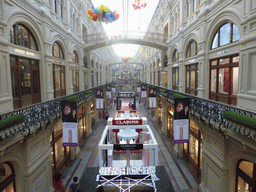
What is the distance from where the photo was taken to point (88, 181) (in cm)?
365

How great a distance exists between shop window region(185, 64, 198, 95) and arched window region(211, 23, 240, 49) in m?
2.62

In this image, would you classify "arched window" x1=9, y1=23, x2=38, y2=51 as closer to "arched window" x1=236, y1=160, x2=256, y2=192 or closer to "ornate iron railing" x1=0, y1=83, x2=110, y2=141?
"ornate iron railing" x1=0, y1=83, x2=110, y2=141

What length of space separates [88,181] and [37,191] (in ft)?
16.7

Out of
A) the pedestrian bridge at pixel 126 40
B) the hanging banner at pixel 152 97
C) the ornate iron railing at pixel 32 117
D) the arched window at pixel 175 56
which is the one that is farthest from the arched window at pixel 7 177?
the pedestrian bridge at pixel 126 40

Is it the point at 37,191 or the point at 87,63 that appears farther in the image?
the point at 87,63

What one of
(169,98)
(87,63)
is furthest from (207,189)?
(87,63)

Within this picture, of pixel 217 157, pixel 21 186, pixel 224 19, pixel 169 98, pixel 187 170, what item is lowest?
pixel 187 170

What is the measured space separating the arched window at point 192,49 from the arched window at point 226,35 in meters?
2.44

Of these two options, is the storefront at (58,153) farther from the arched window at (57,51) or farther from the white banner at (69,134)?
the arched window at (57,51)

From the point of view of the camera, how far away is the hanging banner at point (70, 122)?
24.8 ft

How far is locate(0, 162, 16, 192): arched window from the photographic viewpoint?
18.1 feet

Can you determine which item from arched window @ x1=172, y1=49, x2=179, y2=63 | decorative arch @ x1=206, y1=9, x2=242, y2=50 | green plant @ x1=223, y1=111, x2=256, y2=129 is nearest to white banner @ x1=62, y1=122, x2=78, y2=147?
green plant @ x1=223, y1=111, x2=256, y2=129

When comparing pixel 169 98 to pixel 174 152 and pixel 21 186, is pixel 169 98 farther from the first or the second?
→ pixel 21 186

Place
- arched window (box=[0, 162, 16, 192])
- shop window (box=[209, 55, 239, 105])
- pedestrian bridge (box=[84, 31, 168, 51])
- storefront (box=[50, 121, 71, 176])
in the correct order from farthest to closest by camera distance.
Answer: pedestrian bridge (box=[84, 31, 168, 51])
storefront (box=[50, 121, 71, 176])
shop window (box=[209, 55, 239, 105])
arched window (box=[0, 162, 16, 192])
